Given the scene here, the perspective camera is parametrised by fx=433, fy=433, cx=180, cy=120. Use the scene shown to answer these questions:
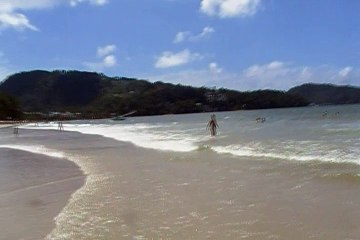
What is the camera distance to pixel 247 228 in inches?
249

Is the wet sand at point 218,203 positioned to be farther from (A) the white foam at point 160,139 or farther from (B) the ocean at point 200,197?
(A) the white foam at point 160,139

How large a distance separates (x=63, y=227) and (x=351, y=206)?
4.71m

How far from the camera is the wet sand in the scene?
6.24 m

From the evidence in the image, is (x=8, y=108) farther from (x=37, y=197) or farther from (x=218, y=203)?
(x=218, y=203)

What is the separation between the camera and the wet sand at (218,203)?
6242mm

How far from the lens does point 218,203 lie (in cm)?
797

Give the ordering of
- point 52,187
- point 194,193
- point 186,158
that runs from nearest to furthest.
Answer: point 194,193
point 52,187
point 186,158

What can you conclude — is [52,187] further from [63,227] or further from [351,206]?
[351,206]

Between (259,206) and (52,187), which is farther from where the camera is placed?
(52,187)

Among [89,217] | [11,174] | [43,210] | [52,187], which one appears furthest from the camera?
[11,174]

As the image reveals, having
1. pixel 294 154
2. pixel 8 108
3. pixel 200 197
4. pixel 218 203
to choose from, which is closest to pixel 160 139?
pixel 294 154

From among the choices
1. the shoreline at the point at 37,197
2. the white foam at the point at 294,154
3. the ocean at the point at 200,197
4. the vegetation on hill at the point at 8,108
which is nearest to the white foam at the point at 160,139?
the white foam at the point at 294,154

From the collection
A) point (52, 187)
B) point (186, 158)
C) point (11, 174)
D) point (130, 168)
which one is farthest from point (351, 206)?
point (11, 174)

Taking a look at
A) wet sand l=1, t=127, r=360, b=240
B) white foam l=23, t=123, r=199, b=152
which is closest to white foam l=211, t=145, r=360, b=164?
wet sand l=1, t=127, r=360, b=240
